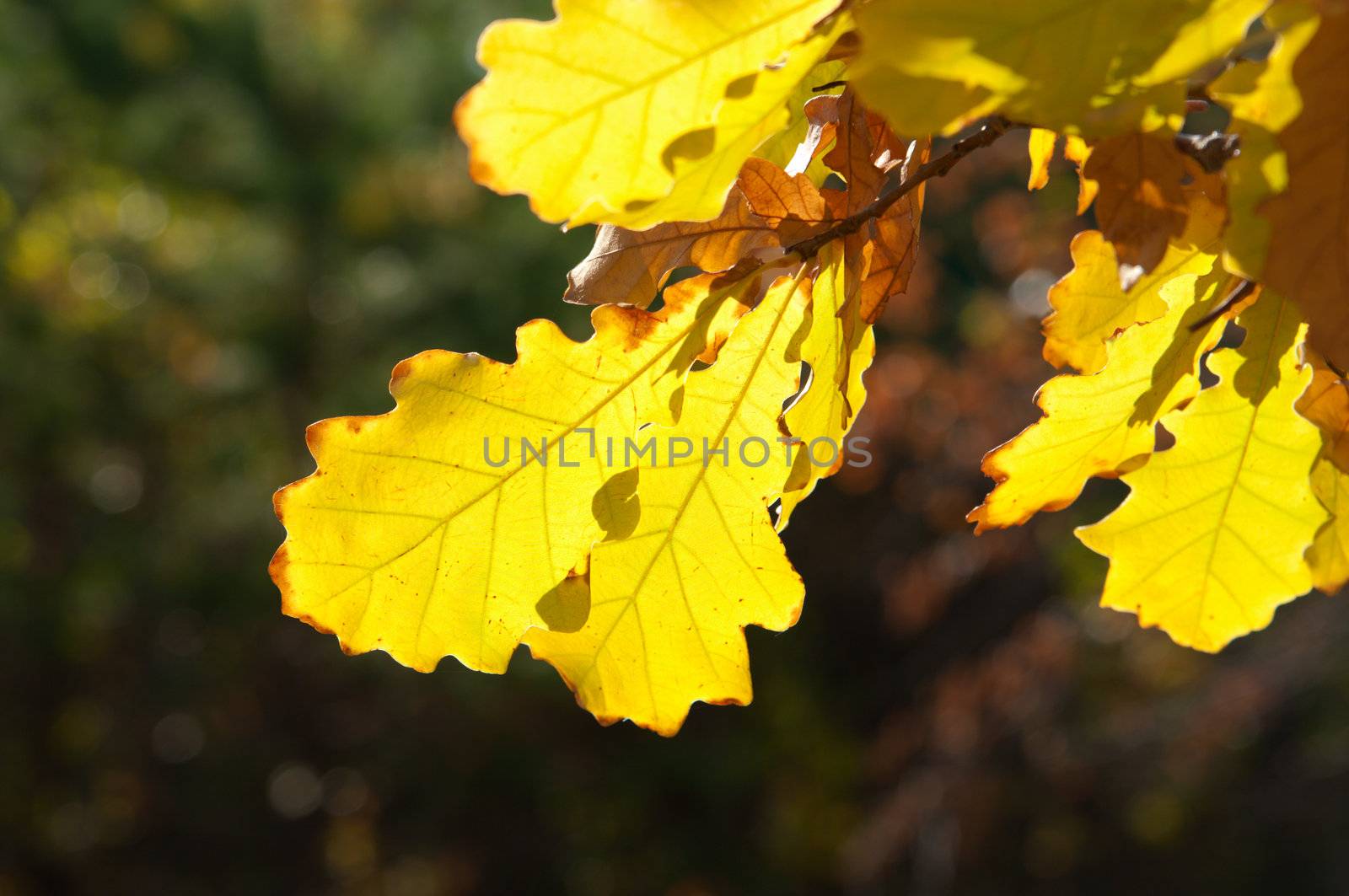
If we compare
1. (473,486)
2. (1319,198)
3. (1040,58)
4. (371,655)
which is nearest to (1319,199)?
(1319,198)

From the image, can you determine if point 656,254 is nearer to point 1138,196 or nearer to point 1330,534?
point 1138,196

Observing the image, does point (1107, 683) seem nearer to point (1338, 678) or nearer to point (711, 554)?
point (1338, 678)

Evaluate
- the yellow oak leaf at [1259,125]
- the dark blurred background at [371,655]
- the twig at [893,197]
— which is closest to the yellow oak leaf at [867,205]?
the twig at [893,197]

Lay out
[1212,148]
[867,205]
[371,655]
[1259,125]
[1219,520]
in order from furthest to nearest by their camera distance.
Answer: [371,655], [1219,520], [867,205], [1212,148], [1259,125]

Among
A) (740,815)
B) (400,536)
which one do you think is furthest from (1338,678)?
(400,536)

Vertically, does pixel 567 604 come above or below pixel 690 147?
below

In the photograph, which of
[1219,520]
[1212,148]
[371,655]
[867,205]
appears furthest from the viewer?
[371,655]
